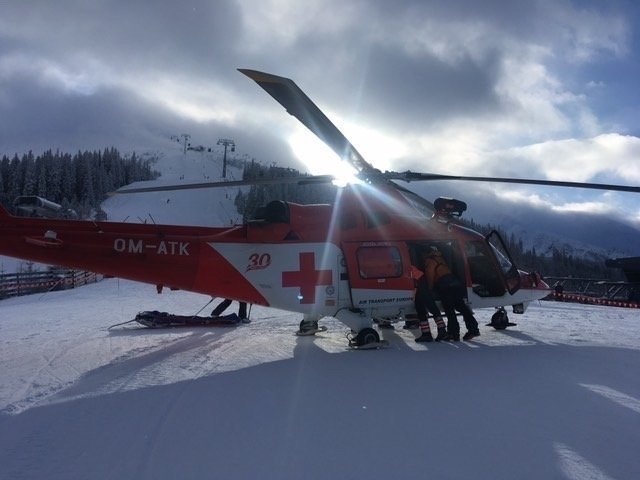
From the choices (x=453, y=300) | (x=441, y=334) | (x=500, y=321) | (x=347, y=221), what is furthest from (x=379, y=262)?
(x=500, y=321)

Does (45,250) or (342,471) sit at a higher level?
(45,250)

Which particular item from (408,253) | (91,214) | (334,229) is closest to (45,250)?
(334,229)

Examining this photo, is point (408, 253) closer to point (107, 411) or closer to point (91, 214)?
point (107, 411)

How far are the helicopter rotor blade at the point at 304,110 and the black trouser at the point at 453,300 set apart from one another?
285 cm

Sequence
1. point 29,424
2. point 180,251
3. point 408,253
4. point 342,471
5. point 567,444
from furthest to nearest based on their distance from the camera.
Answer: point 408,253, point 180,251, point 29,424, point 567,444, point 342,471

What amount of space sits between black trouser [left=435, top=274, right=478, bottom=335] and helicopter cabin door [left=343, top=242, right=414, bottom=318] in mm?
579

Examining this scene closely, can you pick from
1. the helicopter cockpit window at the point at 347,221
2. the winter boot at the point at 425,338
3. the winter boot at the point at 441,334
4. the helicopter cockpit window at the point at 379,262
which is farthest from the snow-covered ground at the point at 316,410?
the helicopter cockpit window at the point at 347,221

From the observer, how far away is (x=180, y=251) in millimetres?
8086

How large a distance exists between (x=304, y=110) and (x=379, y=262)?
339 centimetres

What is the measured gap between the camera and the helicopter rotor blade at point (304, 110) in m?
6.00

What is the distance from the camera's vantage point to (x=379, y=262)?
8.62 m

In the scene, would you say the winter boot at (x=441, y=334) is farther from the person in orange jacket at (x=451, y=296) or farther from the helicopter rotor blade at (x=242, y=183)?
the helicopter rotor blade at (x=242, y=183)

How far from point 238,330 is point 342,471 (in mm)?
7107

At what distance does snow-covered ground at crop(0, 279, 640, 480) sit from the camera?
3066 mm
